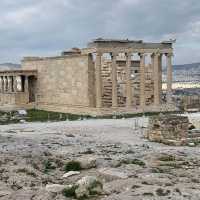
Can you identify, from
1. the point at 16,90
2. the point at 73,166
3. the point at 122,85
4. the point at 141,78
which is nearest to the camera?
the point at 73,166

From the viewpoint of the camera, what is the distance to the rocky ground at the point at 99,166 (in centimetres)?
1534

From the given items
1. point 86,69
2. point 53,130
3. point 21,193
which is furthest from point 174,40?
point 21,193

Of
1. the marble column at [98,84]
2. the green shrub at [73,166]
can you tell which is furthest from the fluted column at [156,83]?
the green shrub at [73,166]

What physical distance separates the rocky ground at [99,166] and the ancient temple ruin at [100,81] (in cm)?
1761

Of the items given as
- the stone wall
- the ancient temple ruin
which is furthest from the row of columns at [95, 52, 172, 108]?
the stone wall

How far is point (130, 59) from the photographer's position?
50844mm

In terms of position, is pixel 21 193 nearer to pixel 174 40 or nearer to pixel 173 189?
pixel 173 189

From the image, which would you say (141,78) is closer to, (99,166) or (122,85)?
(122,85)

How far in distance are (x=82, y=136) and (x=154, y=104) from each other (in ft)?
72.1

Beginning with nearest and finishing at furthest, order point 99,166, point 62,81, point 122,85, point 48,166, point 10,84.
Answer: point 99,166 → point 48,166 → point 122,85 → point 62,81 → point 10,84

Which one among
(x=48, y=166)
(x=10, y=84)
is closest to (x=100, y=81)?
(x=10, y=84)

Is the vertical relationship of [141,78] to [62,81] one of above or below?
above

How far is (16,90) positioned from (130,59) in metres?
18.8

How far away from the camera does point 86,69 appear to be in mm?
50656
